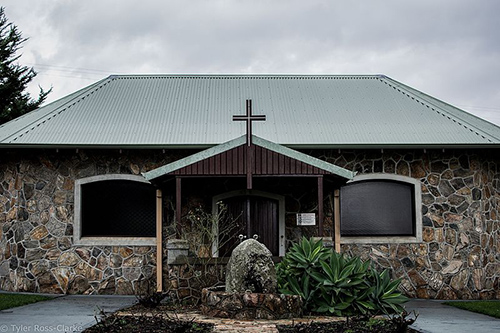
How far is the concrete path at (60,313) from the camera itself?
27.1 ft

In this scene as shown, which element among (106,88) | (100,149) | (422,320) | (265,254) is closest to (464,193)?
(422,320)

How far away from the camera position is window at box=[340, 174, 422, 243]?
1405 centimetres

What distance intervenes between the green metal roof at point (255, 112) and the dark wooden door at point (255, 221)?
1.43 m

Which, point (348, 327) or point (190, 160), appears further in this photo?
point (190, 160)

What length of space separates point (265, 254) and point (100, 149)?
565 cm

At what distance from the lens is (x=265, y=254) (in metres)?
9.85

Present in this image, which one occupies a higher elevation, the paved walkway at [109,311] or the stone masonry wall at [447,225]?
the stone masonry wall at [447,225]

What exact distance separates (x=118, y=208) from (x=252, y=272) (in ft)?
17.9

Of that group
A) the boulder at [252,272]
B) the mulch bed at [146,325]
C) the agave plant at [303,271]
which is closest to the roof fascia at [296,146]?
the agave plant at [303,271]

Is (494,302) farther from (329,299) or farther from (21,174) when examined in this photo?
(21,174)

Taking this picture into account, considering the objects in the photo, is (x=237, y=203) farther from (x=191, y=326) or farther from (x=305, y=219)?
(x=191, y=326)

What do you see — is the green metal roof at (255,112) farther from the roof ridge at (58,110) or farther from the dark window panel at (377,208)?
the dark window panel at (377,208)

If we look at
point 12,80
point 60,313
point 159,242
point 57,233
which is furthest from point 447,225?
point 12,80

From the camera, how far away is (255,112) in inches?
610
